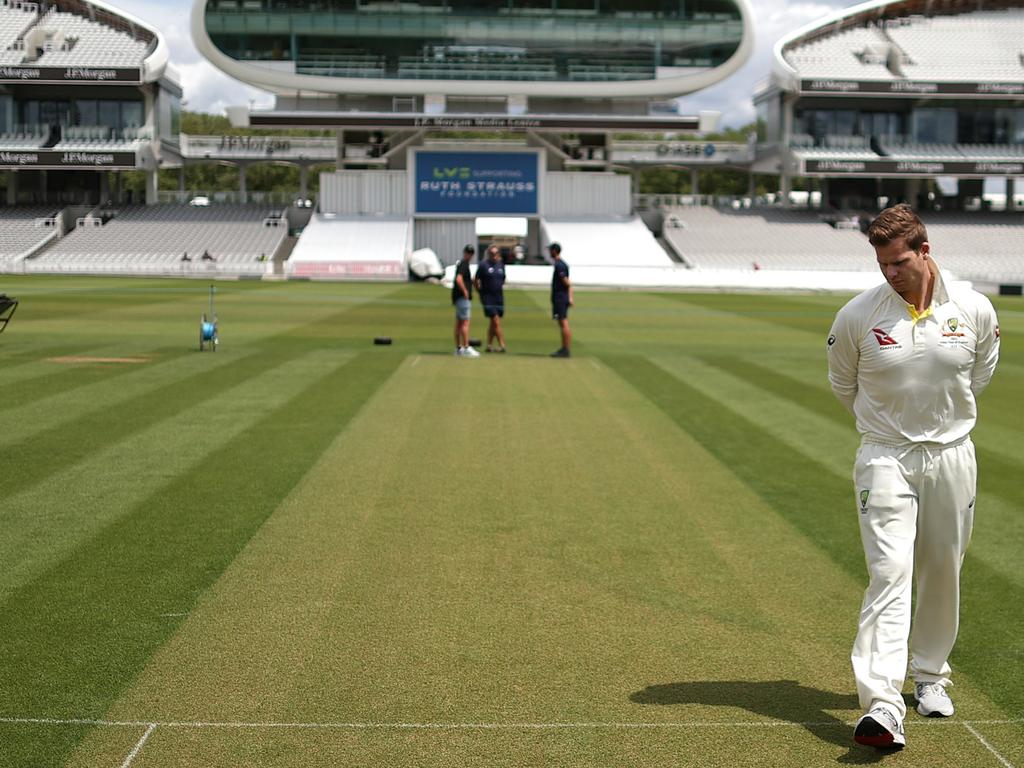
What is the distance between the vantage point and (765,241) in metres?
74.9

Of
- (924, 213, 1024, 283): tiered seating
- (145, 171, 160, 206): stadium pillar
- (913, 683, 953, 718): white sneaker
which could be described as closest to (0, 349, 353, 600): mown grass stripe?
(913, 683, 953, 718): white sneaker

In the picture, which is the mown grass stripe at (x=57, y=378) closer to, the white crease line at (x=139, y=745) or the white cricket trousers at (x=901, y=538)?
the white crease line at (x=139, y=745)

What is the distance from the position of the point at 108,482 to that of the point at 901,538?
292 inches

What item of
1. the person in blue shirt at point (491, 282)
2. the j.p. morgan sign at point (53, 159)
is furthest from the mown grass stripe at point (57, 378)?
the j.p. morgan sign at point (53, 159)

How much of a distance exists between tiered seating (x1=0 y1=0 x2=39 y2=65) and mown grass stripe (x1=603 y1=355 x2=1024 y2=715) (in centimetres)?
7070

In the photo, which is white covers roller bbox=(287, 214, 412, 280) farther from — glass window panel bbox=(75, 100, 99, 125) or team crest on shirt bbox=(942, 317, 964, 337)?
team crest on shirt bbox=(942, 317, 964, 337)

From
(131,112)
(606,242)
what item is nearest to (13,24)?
(131,112)

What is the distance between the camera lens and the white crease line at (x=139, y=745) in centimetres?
521

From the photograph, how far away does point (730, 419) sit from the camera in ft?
51.2

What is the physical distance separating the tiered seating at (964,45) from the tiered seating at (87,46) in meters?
48.6

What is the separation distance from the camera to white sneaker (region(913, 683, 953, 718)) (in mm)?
5793

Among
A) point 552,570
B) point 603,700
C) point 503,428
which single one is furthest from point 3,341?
point 603,700

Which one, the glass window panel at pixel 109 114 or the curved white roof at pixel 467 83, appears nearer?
the curved white roof at pixel 467 83

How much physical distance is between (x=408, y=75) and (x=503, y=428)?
2493 inches
